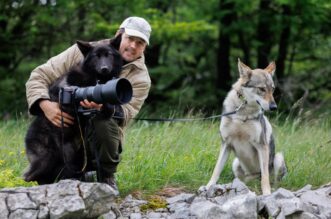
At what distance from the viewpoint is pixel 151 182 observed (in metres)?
5.48

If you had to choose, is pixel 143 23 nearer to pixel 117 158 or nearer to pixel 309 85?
pixel 117 158

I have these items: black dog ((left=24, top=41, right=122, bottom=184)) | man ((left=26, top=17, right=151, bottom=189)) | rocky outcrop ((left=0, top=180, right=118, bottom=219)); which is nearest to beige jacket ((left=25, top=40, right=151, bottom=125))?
man ((left=26, top=17, right=151, bottom=189))

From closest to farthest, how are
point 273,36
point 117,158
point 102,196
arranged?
point 102,196, point 117,158, point 273,36

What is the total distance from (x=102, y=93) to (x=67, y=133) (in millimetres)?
789

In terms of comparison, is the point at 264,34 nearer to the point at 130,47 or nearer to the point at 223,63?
the point at 223,63

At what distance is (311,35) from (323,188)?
9.82 meters

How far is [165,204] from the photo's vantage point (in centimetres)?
498

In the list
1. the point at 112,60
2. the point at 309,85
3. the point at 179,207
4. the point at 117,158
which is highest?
the point at 112,60

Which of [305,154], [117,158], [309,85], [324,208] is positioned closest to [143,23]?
[117,158]

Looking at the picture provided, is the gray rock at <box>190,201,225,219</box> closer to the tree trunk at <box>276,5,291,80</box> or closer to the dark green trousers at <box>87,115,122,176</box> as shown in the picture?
the dark green trousers at <box>87,115,122,176</box>

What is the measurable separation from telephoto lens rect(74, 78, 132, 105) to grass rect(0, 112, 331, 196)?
1005 millimetres

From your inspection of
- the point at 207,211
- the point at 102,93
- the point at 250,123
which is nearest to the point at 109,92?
the point at 102,93

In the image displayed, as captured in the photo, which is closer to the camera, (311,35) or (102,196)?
(102,196)

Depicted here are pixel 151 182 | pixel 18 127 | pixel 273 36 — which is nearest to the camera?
pixel 151 182
